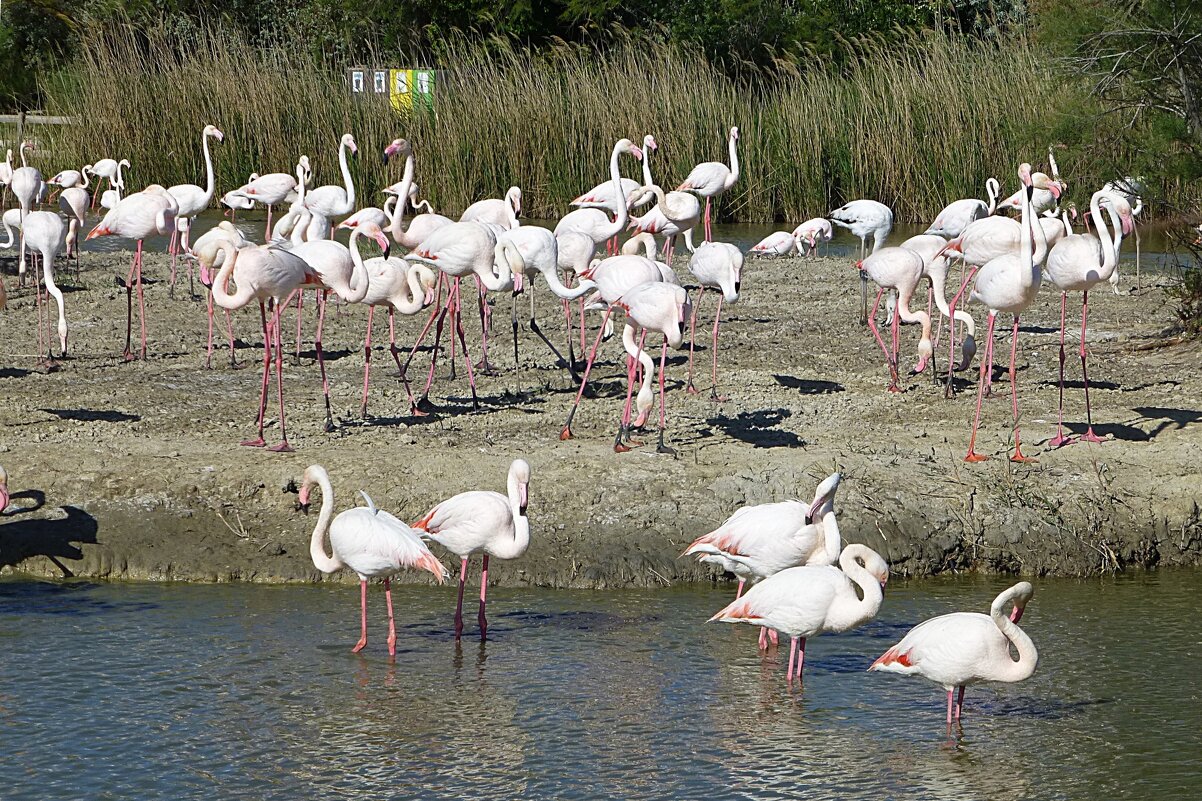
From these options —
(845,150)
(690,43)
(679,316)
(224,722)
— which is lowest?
(224,722)

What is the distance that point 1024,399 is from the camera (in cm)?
966

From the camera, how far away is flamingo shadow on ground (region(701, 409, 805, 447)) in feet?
28.3

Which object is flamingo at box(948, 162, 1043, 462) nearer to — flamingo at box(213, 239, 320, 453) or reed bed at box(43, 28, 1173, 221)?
flamingo at box(213, 239, 320, 453)

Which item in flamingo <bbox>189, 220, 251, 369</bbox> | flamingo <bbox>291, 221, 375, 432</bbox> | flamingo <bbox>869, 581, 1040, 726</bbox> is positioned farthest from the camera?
flamingo <bbox>189, 220, 251, 369</bbox>

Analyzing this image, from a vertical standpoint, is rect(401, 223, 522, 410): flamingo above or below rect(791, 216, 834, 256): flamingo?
below

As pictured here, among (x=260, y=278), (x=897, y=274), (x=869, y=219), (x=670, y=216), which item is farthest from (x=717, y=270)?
(x=869, y=219)

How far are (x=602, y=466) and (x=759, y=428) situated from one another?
1277 mm

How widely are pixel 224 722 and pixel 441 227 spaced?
17.9 ft

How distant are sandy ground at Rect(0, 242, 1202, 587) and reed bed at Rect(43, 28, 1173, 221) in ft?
30.5

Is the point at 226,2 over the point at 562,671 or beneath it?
over

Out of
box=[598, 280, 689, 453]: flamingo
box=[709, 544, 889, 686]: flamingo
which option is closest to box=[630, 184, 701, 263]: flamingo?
box=[598, 280, 689, 453]: flamingo

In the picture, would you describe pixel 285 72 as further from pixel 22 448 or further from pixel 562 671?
pixel 562 671

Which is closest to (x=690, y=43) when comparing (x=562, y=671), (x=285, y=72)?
(x=285, y=72)

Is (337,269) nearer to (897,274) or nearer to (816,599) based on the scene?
(897,274)
